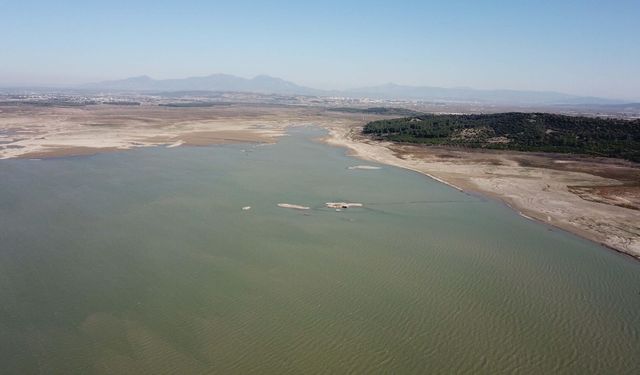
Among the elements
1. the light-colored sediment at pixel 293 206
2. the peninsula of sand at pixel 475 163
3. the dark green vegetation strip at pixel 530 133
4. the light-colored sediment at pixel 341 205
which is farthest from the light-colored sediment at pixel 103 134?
the light-colored sediment at pixel 341 205

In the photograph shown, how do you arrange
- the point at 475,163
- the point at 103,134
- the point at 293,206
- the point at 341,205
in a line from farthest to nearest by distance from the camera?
the point at 103,134, the point at 475,163, the point at 341,205, the point at 293,206

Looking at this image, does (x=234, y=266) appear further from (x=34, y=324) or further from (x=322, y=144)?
(x=322, y=144)

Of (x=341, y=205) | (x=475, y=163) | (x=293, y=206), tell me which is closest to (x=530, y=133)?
(x=475, y=163)

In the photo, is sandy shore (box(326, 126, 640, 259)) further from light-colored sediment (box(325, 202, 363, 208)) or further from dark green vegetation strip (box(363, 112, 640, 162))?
light-colored sediment (box(325, 202, 363, 208))

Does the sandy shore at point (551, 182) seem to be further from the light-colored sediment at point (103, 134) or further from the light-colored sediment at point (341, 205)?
the light-colored sediment at point (103, 134)

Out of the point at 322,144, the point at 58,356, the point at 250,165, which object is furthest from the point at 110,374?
the point at 322,144

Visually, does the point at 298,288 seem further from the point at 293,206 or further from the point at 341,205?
the point at 341,205

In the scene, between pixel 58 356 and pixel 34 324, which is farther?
pixel 34 324
